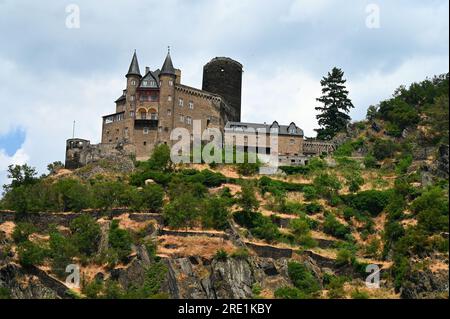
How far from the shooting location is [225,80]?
363 feet

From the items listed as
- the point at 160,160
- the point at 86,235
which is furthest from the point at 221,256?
the point at 160,160

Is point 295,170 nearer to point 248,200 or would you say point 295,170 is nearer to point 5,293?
point 248,200

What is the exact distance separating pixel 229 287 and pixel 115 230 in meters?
12.2

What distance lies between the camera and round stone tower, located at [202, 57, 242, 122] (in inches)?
4337

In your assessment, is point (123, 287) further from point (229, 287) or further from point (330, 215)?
point (330, 215)

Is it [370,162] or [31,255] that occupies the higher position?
[370,162]

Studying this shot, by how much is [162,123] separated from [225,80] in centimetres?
1604

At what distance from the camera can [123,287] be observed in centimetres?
6725

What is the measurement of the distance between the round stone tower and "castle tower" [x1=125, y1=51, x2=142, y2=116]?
12.4m

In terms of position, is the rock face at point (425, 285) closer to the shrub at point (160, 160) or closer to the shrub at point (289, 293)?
the shrub at point (289, 293)

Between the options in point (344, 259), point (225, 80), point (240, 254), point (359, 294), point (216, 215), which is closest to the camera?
point (359, 294)

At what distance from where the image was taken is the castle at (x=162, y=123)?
96062 mm

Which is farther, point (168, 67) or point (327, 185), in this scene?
point (168, 67)
